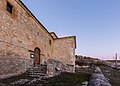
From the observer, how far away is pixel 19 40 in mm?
12414

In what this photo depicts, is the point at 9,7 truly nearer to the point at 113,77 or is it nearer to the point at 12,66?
the point at 12,66

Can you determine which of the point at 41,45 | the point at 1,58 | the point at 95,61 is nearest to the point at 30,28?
the point at 41,45

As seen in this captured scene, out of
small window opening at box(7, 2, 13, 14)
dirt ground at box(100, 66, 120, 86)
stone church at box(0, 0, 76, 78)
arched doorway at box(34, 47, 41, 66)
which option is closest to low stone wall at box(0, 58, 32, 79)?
stone church at box(0, 0, 76, 78)

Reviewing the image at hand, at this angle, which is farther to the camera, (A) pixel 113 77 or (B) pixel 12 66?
(A) pixel 113 77

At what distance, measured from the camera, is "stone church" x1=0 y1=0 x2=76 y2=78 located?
10.5m

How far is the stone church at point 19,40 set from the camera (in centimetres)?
1048

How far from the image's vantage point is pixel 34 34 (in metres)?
15.6

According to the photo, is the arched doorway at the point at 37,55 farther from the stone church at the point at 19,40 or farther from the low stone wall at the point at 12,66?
the low stone wall at the point at 12,66

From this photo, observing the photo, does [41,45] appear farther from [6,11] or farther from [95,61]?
[95,61]

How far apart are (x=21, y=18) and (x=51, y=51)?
8.75 meters

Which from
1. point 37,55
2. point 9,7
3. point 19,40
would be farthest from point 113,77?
point 9,7

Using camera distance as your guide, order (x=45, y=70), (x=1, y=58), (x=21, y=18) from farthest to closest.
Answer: (x=21, y=18) < (x=45, y=70) < (x=1, y=58)

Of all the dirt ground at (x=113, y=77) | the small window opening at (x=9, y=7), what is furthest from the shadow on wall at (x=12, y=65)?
the dirt ground at (x=113, y=77)

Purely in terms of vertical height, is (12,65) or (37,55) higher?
(37,55)
